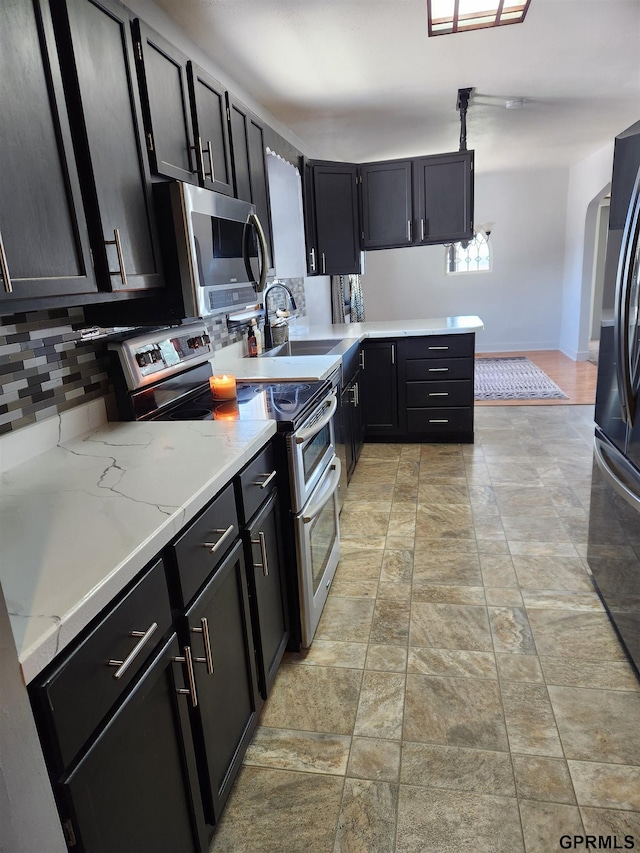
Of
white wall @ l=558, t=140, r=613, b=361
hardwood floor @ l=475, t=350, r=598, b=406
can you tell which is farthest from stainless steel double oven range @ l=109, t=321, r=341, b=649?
white wall @ l=558, t=140, r=613, b=361

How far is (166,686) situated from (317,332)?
329 cm

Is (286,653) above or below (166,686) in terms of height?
below

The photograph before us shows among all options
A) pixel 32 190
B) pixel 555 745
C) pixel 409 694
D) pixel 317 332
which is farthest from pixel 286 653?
pixel 317 332

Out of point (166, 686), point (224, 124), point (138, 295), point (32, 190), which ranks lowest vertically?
point (166, 686)

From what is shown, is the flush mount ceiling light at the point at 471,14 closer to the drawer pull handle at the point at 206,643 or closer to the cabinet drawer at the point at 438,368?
the cabinet drawer at the point at 438,368

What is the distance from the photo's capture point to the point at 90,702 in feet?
2.73

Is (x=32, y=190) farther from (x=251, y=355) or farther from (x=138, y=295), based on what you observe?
(x=251, y=355)

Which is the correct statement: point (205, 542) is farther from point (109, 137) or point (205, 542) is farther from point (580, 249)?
point (580, 249)

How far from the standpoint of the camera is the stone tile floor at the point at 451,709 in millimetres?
1357

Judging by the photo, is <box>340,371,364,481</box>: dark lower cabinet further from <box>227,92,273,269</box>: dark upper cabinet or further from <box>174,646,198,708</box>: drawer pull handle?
<box>174,646,198,708</box>: drawer pull handle

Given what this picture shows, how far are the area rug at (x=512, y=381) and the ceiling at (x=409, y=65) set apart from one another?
242cm

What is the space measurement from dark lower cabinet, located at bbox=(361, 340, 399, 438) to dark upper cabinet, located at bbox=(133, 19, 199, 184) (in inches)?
90.5

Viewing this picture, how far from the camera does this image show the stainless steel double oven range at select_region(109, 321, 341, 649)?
1.81 meters

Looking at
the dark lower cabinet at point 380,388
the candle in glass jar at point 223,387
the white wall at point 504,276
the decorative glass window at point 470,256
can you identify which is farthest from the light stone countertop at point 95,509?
the decorative glass window at point 470,256
